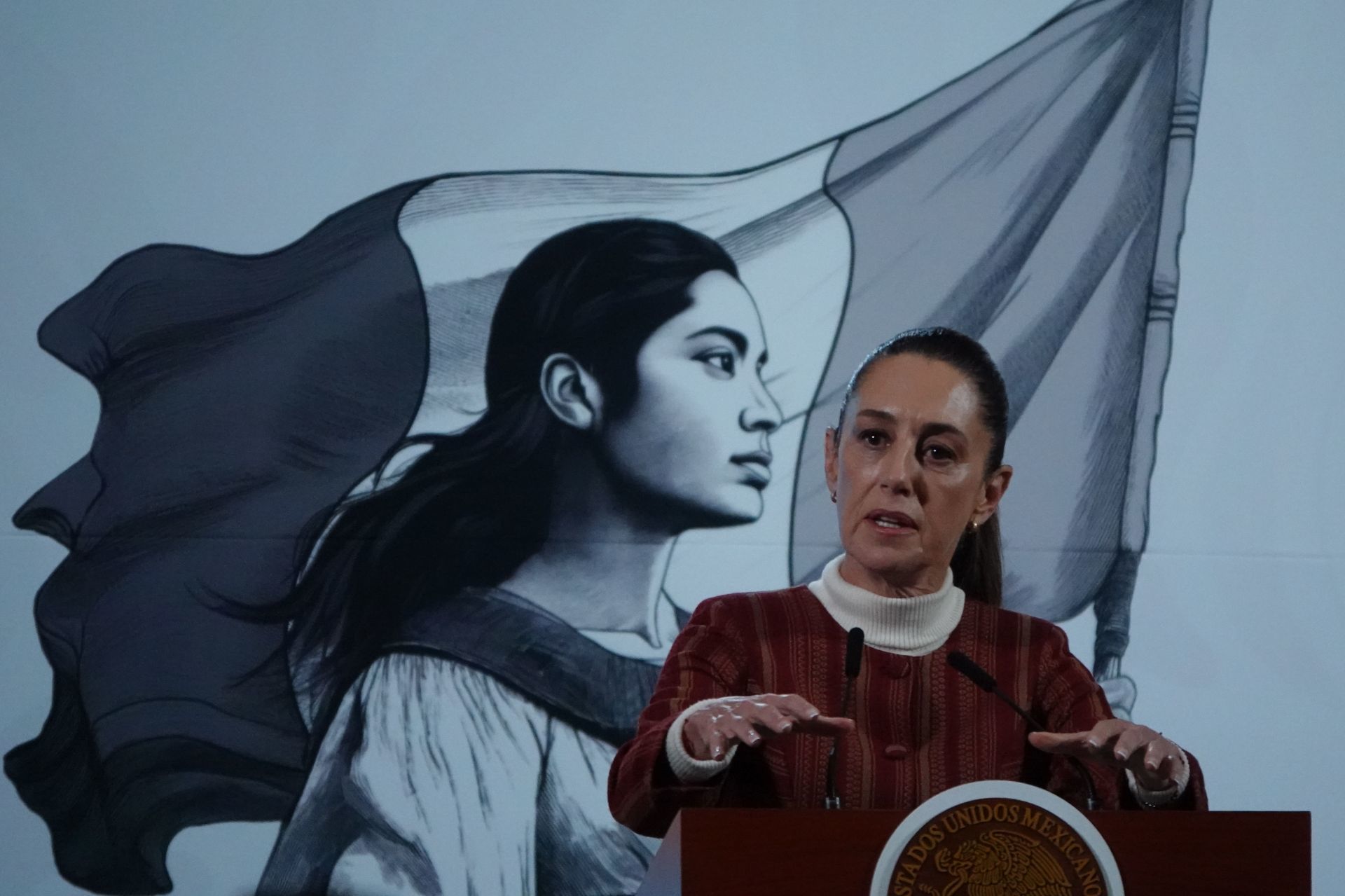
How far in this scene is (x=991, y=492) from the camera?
81.1 inches

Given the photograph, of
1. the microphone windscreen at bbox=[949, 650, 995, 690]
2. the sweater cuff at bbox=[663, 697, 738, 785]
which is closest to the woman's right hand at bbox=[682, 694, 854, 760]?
the sweater cuff at bbox=[663, 697, 738, 785]

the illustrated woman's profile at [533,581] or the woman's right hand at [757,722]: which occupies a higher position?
the illustrated woman's profile at [533,581]

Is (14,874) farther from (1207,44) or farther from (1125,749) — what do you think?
(1207,44)

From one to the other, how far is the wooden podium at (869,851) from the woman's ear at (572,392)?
5.23ft

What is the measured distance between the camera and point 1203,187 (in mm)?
3232

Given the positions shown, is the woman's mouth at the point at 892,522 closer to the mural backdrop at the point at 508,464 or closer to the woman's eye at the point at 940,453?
the woman's eye at the point at 940,453

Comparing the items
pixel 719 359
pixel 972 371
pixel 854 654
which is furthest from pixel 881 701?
pixel 719 359

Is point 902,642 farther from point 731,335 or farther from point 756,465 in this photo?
point 731,335

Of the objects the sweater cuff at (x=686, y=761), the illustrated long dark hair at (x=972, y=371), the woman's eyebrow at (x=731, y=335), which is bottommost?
the sweater cuff at (x=686, y=761)

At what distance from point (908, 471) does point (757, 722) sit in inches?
22.1

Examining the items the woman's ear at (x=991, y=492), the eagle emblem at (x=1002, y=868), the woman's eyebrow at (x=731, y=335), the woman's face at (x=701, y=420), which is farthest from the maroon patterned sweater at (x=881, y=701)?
the woman's eyebrow at (x=731, y=335)

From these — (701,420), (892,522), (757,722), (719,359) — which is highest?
(719,359)

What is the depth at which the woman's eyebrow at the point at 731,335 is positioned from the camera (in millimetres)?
3078

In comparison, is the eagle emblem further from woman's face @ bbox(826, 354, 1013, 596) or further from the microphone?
woman's face @ bbox(826, 354, 1013, 596)
